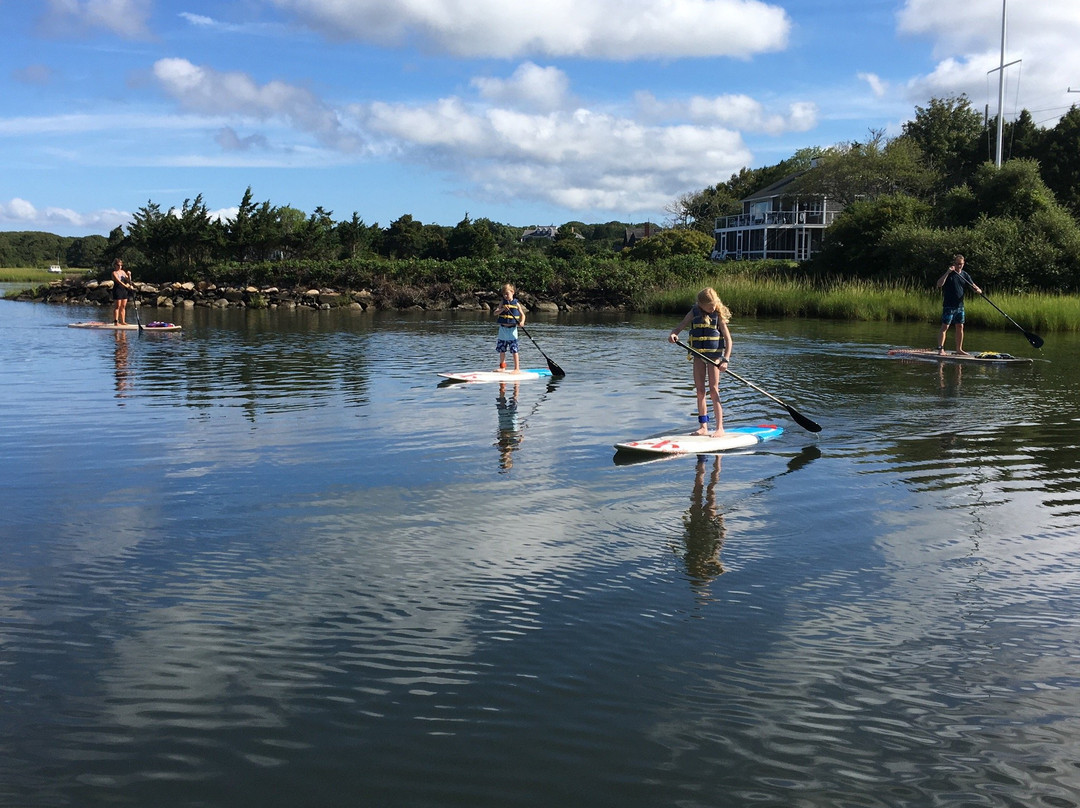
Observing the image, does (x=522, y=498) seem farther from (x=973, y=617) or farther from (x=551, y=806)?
(x=551, y=806)

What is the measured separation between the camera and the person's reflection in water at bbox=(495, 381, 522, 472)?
10940 mm

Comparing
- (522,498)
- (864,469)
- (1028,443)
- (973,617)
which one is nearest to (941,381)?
(1028,443)

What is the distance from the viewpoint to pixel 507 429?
42.8 feet

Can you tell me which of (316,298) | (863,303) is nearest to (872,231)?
(863,303)

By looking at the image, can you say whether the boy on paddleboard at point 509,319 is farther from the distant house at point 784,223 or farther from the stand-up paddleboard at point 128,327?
the distant house at point 784,223

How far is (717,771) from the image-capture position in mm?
4117

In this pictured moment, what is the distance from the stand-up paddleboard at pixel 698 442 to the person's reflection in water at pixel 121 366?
8.96 meters

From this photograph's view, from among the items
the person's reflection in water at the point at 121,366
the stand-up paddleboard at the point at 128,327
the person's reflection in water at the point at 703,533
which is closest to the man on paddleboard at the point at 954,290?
the person's reflection in water at the point at 703,533

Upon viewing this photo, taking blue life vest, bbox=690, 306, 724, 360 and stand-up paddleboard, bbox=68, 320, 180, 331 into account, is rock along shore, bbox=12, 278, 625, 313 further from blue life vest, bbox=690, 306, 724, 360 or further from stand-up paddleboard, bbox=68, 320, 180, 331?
blue life vest, bbox=690, 306, 724, 360

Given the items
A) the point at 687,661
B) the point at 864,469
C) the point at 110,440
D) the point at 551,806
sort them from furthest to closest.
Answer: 1. the point at 110,440
2. the point at 864,469
3. the point at 687,661
4. the point at 551,806

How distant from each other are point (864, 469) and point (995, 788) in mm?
6720

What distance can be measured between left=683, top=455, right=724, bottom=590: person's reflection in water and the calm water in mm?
44

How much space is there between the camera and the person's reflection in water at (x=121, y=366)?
54.4 ft

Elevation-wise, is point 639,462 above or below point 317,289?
below
